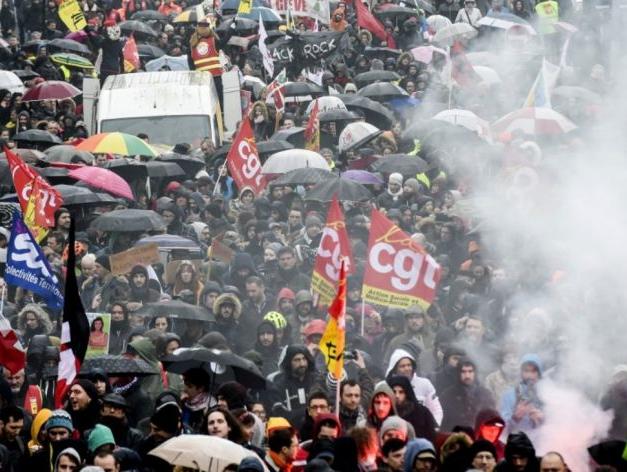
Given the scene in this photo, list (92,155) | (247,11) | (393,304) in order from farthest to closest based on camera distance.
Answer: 1. (247,11)
2. (92,155)
3. (393,304)

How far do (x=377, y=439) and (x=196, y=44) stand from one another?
61.4 feet

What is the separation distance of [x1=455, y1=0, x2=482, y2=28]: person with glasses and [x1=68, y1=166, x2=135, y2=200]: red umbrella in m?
14.1

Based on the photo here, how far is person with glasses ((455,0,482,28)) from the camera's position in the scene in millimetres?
37531

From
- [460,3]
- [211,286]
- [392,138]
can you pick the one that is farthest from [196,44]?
[211,286]

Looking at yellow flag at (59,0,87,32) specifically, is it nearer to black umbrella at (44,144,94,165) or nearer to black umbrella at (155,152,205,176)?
black umbrella at (155,152,205,176)

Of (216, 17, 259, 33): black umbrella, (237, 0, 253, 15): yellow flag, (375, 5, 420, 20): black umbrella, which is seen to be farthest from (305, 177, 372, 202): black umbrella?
(375, 5, 420, 20): black umbrella

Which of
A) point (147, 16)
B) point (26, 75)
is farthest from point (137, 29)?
point (26, 75)

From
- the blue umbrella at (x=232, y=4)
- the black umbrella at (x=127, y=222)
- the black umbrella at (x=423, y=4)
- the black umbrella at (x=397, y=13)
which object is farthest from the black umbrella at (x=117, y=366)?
the black umbrella at (x=423, y=4)

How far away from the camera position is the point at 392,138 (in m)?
27.3

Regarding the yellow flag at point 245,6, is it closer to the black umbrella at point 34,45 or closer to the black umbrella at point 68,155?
the black umbrella at point 34,45

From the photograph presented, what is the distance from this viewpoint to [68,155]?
25.2 metres

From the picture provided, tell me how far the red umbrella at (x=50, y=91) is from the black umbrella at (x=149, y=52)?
15.9ft

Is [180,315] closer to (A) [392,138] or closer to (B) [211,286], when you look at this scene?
(B) [211,286]

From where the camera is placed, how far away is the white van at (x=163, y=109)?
28094mm
